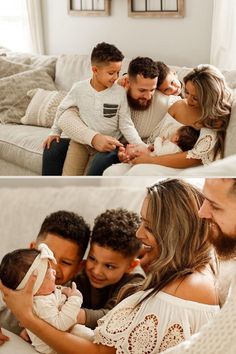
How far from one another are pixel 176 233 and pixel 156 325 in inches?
5.7

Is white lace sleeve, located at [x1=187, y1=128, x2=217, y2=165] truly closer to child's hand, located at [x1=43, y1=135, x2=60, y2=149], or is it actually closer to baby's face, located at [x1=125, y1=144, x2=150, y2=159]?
baby's face, located at [x1=125, y1=144, x2=150, y2=159]

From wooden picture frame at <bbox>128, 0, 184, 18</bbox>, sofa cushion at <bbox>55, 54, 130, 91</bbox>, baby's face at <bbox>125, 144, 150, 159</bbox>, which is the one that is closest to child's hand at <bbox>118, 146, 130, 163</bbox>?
baby's face at <bbox>125, 144, 150, 159</bbox>

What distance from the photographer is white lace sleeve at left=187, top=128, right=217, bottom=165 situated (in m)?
1.50

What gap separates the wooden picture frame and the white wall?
11 mm

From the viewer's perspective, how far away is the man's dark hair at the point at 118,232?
3.60 ft

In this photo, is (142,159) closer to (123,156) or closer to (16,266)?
(123,156)

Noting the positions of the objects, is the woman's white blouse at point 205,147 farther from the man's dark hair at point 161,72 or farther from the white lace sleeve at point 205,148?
the man's dark hair at point 161,72

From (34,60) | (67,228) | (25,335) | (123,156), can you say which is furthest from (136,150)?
(25,335)

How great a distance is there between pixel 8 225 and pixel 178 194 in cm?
27

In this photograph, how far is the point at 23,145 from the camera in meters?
1.66

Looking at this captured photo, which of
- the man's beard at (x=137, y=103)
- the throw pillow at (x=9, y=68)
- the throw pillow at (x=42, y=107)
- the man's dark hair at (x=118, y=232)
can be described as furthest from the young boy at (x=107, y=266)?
the throw pillow at (x=9, y=68)

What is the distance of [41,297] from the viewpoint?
108 cm

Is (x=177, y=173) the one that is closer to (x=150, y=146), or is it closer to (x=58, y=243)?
(x=150, y=146)

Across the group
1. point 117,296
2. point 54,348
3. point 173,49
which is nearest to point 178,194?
point 117,296
